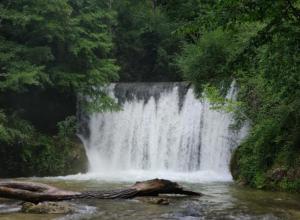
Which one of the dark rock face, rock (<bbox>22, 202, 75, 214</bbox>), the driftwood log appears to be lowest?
rock (<bbox>22, 202, 75, 214</bbox>)

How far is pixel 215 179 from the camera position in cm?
1886

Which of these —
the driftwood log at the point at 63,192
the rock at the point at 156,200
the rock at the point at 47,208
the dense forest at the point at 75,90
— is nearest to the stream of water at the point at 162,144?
the dense forest at the point at 75,90

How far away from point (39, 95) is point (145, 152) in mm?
5753

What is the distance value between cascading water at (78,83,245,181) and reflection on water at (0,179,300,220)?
7.43 m

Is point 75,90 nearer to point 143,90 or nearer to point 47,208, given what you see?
point 143,90

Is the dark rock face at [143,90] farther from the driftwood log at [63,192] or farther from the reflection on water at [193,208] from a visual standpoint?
the driftwood log at [63,192]

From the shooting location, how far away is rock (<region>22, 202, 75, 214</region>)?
10.2m

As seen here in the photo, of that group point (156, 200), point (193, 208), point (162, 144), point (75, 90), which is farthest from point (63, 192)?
point (162, 144)

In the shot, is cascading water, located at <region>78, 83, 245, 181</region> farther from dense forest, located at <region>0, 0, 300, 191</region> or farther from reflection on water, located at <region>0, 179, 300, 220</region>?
reflection on water, located at <region>0, 179, 300, 220</region>

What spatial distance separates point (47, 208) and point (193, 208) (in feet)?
10.1

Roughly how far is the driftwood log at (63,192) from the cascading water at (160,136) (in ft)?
27.0

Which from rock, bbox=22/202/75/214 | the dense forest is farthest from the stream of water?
rock, bbox=22/202/75/214

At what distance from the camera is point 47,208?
33.7 feet

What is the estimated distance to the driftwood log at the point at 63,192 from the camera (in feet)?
A: 36.6
